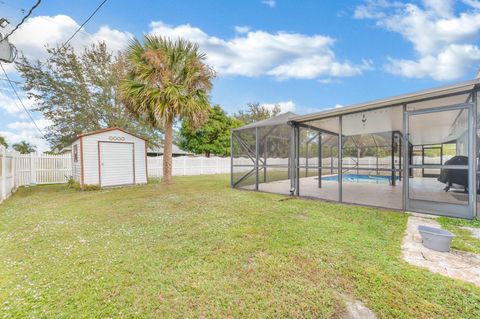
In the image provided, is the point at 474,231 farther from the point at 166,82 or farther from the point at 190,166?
the point at 190,166

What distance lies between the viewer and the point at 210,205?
240 inches

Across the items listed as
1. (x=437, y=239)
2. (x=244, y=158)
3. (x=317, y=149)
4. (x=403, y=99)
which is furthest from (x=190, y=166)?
(x=437, y=239)

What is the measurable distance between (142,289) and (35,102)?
16760 millimetres

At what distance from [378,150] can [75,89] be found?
19.0m

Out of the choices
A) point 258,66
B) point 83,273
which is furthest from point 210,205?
point 258,66

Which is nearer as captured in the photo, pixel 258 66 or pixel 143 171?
pixel 143 171

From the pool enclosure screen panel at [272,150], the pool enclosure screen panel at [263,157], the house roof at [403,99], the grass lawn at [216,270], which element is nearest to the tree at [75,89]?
the pool enclosure screen panel at [263,157]

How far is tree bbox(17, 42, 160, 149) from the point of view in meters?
13.4

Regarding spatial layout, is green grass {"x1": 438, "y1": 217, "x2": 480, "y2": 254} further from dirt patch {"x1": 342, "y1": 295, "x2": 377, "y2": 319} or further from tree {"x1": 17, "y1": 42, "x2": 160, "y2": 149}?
tree {"x1": 17, "y1": 42, "x2": 160, "y2": 149}

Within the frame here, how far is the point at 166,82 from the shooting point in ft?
29.8

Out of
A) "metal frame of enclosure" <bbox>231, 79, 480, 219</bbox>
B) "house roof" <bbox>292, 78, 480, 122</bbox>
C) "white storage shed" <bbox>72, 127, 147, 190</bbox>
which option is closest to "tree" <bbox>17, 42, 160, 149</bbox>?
"white storage shed" <bbox>72, 127, 147, 190</bbox>

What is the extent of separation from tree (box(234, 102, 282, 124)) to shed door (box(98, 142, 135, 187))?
2191 centimetres

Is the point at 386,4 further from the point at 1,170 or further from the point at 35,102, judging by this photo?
the point at 35,102

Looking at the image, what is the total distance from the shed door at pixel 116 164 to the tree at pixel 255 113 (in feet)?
71.9
